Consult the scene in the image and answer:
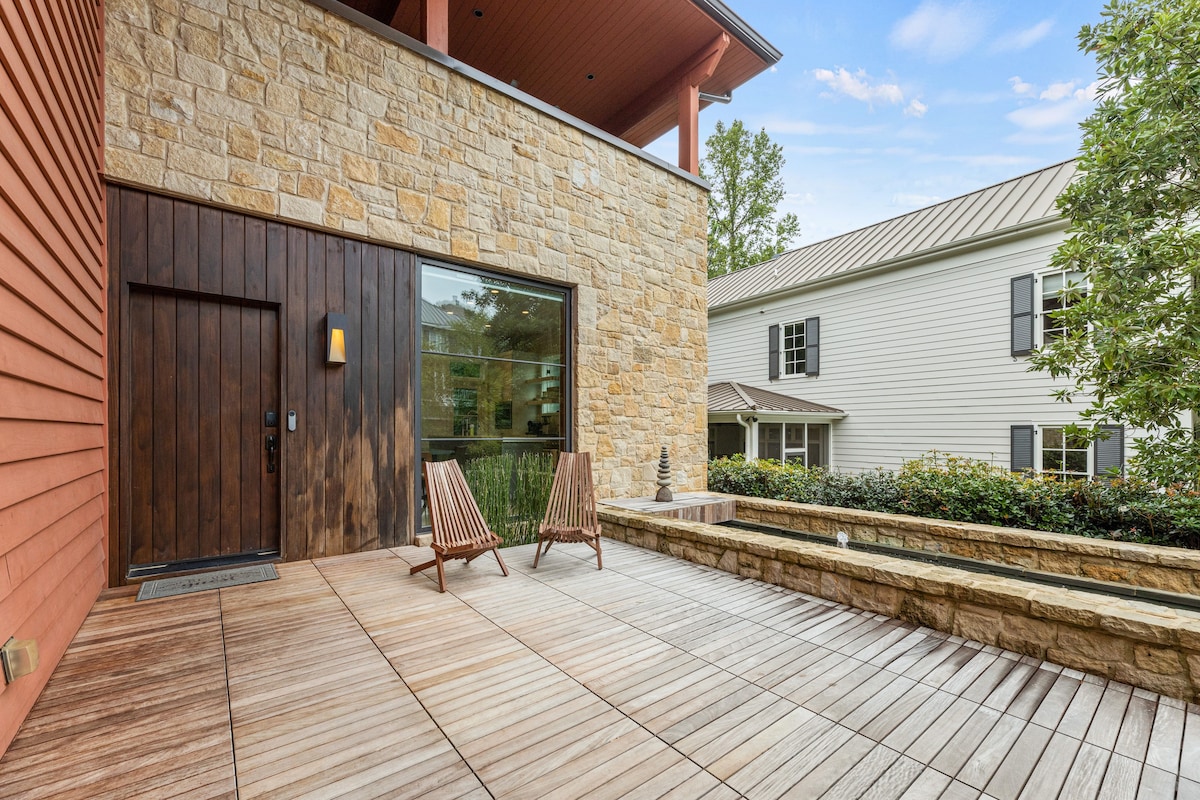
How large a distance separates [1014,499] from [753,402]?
464 cm

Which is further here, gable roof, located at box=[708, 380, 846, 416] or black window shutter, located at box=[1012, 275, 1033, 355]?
gable roof, located at box=[708, 380, 846, 416]

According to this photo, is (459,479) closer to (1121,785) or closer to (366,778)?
(366,778)

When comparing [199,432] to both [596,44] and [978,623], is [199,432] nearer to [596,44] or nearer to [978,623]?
[978,623]

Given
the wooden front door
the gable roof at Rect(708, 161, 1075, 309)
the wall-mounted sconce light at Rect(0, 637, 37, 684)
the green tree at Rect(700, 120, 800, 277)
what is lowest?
the wall-mounted sconce light at Rect(0, 637, 37, 684)

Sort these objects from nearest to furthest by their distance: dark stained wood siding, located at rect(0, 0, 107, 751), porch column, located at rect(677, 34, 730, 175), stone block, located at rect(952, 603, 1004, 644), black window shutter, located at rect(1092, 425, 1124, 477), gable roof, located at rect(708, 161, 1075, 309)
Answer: dark stained wood siding, located at rect(0, 0, 107, 751)
stone block, located at rect(952, 603, 1004, 644)
porch column, located at rect(677, 34, 730, 175)
black window shutter, located at rect(1092, 425, 1124, 477)
gable roof, located at rect(708, 161, 1075, 309)

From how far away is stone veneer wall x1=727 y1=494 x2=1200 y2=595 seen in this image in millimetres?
3908

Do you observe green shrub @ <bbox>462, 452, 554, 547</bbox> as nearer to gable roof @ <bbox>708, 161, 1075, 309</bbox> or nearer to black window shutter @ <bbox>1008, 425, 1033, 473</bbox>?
black window shutter @ <bbox>1008, 425, 1033, 473</bbox>

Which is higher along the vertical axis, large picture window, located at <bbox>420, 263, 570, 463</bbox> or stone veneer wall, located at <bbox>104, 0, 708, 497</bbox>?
stone veneer wall, located at <bbox>104, 0, 708, 497</bbox>

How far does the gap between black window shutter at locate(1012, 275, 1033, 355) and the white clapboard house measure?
0.02 m

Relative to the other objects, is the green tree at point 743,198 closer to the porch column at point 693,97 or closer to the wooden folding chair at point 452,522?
the porch column at point 693,97

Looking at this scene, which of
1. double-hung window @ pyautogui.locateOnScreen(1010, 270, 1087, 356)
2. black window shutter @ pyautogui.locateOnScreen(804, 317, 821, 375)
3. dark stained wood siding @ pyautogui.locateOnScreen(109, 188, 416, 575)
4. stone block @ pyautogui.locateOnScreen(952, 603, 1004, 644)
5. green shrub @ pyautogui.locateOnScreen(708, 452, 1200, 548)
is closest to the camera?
stone block @ pyautogui.locateOnScreen(952, 603, 1004, 644)

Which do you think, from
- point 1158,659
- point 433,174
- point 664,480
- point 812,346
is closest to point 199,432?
point 433,174

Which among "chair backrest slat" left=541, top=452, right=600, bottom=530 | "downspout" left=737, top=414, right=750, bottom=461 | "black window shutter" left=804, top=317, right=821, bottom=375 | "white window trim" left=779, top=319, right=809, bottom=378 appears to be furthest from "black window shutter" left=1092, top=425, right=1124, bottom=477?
"chair backrest slat" left=541, top=452, right=600, bottom=530

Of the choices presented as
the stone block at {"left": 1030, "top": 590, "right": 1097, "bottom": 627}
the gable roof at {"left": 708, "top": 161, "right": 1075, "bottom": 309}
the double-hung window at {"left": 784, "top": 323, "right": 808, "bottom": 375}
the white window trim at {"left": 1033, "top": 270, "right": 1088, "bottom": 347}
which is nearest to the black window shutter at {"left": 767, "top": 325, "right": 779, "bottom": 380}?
the double-hung window at {"left": 784, "top": 323, "right": 808, "bottom": 375}
